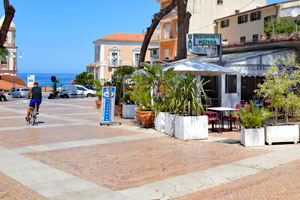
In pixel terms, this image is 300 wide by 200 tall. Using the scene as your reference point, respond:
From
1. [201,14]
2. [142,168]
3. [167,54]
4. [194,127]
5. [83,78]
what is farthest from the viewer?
[83,78]

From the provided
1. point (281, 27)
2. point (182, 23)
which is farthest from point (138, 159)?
point (281, 27)

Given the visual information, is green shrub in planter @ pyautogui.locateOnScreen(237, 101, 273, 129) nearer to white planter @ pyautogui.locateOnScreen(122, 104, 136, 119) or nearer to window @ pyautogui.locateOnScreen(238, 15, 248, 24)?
white planter @ pyautogui.locateOnScreen(122, 104, 136, 119)

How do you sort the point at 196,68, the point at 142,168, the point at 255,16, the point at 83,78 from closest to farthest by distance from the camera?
1. the point at 142,168
2. the point at 196,68
3. the point at 255,16
4. the point at 83,78

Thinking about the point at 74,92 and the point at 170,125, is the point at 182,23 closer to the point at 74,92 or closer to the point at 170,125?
the point at 170,125

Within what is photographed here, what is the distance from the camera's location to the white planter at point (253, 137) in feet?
30.0

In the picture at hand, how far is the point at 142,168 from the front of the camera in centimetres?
698

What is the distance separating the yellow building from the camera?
1281 inches

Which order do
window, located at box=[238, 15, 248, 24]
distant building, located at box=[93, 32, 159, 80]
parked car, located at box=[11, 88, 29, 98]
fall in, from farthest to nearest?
distant building, located at box=[93, 32, 159, 80], parked car, located at box=[11, 88, 29, 98], window, located at box=[238, 15, 248, 24]

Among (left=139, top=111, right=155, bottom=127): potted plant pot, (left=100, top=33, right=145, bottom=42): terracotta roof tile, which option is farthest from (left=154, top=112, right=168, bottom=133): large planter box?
(left=100, top=33, right=145, bottom=42): terracotta roof tile

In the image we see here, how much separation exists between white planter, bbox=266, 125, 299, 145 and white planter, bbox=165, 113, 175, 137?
9.17ft

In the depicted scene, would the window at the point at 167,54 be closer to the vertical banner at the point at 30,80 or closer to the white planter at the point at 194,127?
the vertical banner at the point at 30,80

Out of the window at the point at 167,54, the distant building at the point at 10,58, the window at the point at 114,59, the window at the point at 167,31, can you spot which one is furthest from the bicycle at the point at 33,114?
the window at the point at 114,59

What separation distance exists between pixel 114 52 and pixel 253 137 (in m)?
59.4

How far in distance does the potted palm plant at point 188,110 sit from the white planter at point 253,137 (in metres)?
1.38
